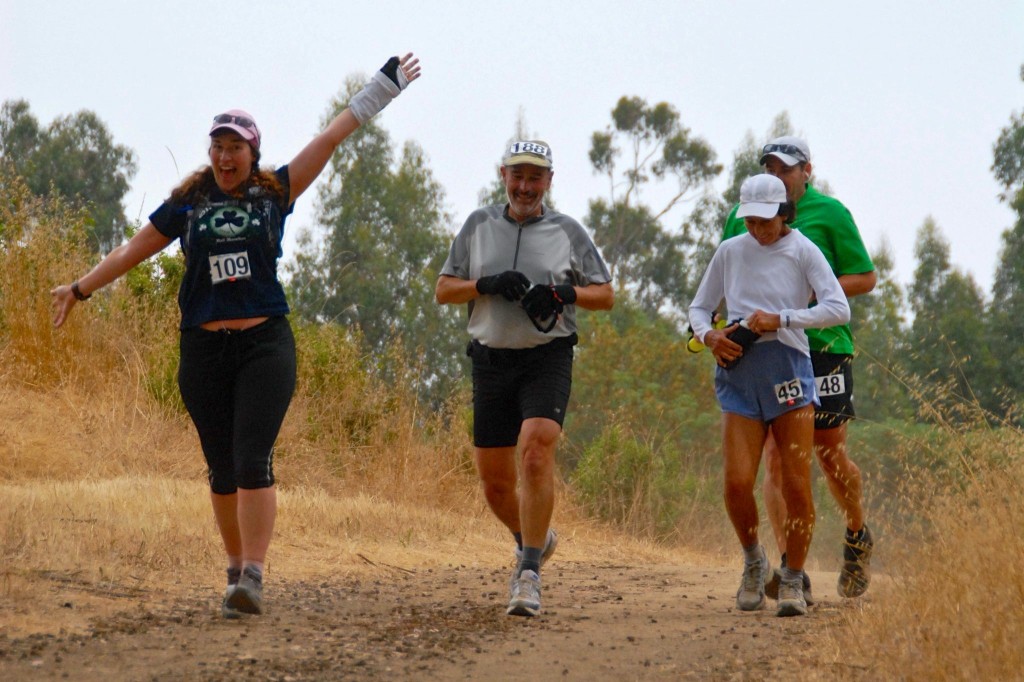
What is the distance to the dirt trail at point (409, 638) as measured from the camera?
504cm

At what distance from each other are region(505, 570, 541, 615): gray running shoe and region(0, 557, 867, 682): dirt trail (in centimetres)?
7

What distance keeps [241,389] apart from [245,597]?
0.87 m

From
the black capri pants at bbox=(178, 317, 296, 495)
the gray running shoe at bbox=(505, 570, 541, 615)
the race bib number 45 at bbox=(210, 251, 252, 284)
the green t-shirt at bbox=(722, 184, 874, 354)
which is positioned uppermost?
the green t-shirt at bbox=(722, 184, 874, 354)

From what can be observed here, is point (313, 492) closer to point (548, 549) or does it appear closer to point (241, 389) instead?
point (548, 549)

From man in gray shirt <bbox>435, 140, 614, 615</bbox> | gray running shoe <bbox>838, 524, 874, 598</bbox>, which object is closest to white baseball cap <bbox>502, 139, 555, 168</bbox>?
man in gray shirt <bbox>435, 140, 614, 615</bbox>

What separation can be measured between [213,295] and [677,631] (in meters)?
2.45

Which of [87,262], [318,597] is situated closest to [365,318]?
[87,262]

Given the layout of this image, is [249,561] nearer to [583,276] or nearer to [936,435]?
[583,276]

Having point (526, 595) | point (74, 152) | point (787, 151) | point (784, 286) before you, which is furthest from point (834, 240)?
point (74, 152)

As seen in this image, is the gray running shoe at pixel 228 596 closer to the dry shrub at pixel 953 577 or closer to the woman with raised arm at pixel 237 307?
the woman with raised arm at pixel 237 307

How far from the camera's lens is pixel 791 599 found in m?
6.52

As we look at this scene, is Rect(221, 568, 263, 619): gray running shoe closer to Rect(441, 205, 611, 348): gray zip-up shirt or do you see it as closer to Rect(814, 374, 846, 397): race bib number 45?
Rect(441, 205, 611, 348): gray zip-up shirt

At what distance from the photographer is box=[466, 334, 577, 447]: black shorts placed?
6629mm

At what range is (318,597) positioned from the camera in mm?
7031
